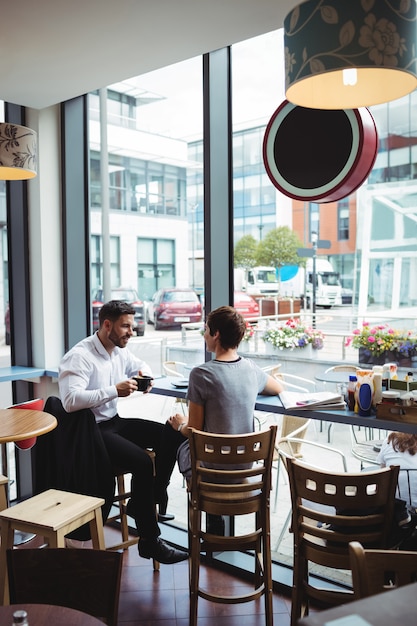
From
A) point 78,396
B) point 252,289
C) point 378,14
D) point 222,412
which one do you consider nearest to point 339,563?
point 222,412

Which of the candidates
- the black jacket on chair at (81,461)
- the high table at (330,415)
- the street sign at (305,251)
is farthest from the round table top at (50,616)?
the street sign at (305,251)

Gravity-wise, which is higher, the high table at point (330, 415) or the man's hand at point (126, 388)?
the man's hand at point (126, 388)

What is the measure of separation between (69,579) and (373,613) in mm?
768

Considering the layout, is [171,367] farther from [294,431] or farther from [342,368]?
[294,431]

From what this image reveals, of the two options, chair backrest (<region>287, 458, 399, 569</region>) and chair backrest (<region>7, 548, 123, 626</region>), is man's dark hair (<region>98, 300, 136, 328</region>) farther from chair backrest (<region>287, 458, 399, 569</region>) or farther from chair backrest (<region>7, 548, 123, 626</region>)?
chair backrest (<region>7, 548, 123, 626</region>)

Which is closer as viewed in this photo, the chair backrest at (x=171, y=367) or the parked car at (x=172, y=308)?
the parked car at (x=172, y=308)

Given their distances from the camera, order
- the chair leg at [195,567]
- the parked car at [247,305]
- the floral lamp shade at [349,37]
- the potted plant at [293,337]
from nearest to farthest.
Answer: the floral lamp shade at [349,37] → the chair leg at [195,567] → the parked car at [247,305] → the potted plant at [293,337]

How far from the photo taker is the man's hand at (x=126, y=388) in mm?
3041

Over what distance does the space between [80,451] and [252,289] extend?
195cm

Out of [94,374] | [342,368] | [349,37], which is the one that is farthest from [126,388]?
[342,368]

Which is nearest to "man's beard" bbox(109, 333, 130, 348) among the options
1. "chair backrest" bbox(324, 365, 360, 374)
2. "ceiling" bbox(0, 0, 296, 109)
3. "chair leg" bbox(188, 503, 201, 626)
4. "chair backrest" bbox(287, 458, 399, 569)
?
"chair leg" bbox(188, 503, 201, 626)

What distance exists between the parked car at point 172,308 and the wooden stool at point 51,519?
1.88 meters

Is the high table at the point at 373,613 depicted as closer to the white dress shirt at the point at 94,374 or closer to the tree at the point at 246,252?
the white dress shirt at the point at 94,374

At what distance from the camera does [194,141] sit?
12.5ft
